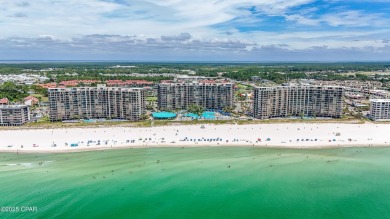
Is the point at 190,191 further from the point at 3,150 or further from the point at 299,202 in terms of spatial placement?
the point at 3,150

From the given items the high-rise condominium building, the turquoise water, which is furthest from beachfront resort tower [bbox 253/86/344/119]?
the turquoise water

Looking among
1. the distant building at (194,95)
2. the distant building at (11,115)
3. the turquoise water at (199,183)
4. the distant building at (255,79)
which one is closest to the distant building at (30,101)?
the distant building at (11,115)

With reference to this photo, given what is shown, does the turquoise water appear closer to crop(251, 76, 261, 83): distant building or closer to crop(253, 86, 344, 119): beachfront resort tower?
crop(253, 86, 344, 119): beachfront resort tower

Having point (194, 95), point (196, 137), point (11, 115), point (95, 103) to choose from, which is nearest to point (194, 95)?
point (194, 95)

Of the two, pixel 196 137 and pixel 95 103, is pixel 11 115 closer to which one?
pixel 95 103

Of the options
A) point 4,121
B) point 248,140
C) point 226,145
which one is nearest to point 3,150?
point 4,121
